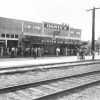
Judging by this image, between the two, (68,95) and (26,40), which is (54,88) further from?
(26,40)

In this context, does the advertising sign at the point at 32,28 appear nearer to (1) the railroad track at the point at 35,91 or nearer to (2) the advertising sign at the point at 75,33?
(2) the advertising sign at the point at 75,33

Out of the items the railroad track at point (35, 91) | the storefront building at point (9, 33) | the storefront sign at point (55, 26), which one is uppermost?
the storefront sign at point (55, 26)

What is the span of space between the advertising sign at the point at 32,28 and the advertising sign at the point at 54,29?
1606 mm

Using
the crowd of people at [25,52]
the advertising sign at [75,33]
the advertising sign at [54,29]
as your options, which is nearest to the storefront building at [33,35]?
the advertising sign at [54,29]

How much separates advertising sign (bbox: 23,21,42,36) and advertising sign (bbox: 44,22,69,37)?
5.27 feet

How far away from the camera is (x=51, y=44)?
31438 millimetres

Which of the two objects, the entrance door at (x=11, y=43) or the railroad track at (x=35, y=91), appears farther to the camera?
the entrance door at (x=11, y=43)

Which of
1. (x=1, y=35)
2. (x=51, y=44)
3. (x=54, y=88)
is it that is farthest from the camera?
(x=51, y=44)

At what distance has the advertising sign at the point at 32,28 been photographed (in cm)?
2992

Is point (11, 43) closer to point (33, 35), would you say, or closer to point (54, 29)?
point (33, 35)

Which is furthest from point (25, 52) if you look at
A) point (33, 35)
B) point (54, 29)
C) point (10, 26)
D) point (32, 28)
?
point (54, 29)

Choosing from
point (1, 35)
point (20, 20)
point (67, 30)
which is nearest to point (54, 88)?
point (1, 35)

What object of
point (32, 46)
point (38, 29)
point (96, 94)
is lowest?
point (96, 94)

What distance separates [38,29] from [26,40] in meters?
5.28
